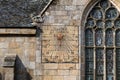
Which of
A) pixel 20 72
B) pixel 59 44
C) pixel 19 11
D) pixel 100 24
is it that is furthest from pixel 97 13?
pixel 20 72

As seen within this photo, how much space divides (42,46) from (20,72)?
176cm

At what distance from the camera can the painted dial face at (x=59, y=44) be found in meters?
22.3

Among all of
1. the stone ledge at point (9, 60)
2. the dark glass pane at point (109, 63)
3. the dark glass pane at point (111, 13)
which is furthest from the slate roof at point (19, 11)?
the dark glass pane at point (109, 63)

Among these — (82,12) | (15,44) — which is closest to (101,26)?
(82,12)

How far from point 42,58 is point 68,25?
2.23 meters

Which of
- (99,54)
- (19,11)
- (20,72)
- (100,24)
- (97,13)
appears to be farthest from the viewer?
(19,11)

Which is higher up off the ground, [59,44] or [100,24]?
[100,24]

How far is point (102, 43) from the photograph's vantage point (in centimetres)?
2280

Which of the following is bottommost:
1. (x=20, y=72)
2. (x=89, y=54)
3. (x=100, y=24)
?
(x=20, y=72)

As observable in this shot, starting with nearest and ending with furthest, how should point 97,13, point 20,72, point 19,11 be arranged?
point 20,72 → point 97,13 → point 19,11

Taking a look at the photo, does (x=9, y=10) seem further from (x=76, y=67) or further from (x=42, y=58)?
(x=76, y=67)

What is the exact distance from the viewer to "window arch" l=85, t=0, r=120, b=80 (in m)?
22.5

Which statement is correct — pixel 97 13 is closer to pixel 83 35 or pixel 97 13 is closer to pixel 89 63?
pixel 83 35

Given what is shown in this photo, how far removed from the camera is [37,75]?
22188 millimetres
